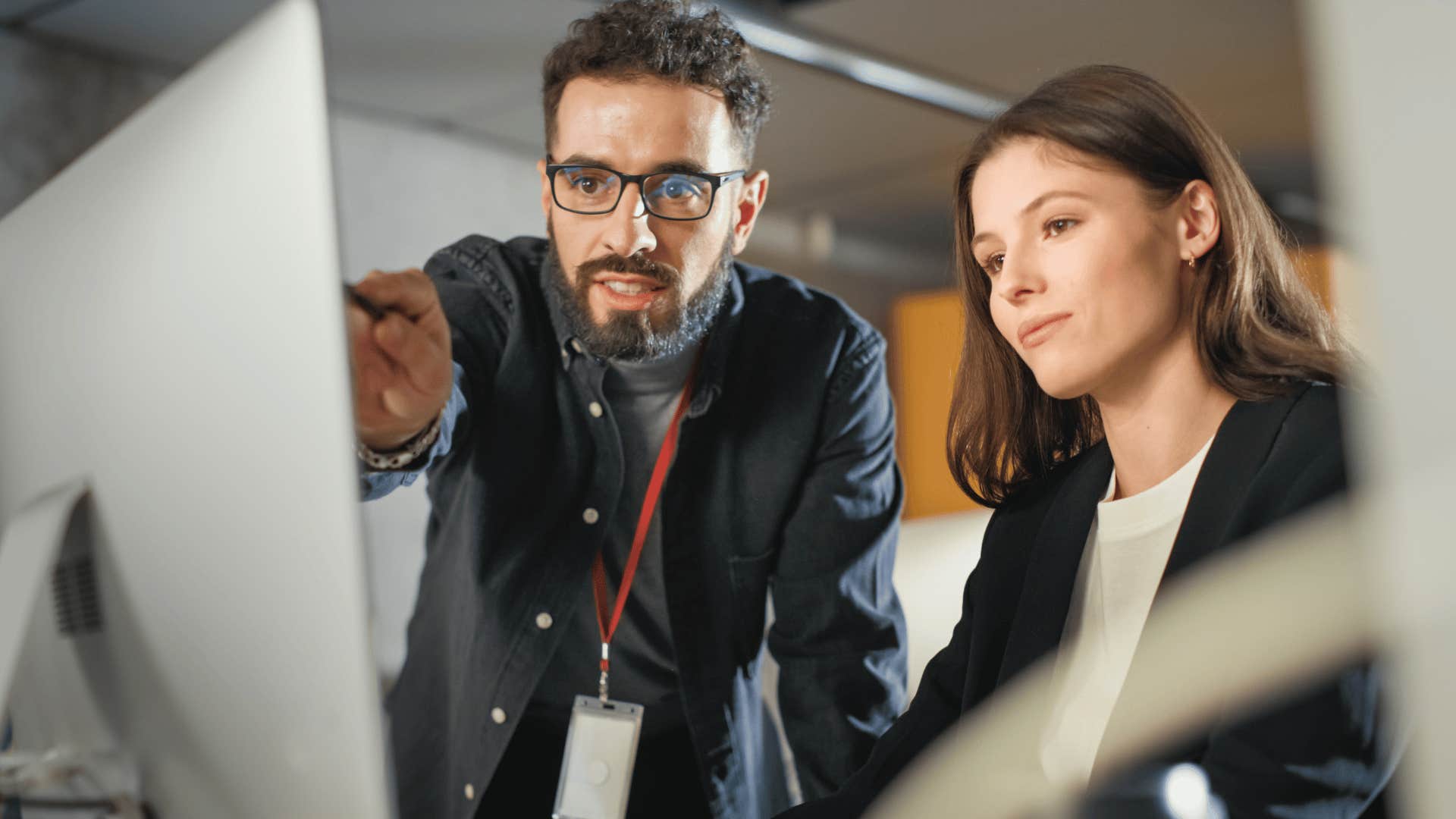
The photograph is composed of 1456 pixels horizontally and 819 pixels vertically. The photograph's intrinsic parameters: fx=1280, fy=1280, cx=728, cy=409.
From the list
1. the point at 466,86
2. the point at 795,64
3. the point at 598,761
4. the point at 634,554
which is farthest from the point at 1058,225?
Result: the point at 466,86

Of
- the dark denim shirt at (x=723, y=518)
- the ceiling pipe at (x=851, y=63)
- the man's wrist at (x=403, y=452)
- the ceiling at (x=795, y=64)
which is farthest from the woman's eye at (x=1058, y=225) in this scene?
the ceiling pipe at (x=851, y=63)

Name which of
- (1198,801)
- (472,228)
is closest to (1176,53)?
(472,228)

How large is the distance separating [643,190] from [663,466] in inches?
10.8

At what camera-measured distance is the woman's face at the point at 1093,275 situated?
90 cm

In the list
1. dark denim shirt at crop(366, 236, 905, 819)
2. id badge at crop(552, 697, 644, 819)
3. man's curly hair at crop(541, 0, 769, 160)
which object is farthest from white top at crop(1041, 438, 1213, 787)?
man's curly hair at crop(541, 0, 769, 160)

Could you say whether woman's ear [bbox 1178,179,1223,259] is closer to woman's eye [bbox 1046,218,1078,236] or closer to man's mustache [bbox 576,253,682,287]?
woman's eye [bbox 1046,218,1078,236]

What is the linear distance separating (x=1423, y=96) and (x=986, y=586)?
613mm

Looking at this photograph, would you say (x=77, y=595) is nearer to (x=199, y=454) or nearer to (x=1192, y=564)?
(x=199, y=454)

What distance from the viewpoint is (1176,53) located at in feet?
8.97

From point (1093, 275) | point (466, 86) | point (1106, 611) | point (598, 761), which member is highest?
point (466, 86)

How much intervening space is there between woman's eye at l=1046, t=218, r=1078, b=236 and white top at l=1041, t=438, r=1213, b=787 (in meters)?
0.18

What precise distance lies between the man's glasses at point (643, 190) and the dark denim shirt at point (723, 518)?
129mm

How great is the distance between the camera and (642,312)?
4.03 ft

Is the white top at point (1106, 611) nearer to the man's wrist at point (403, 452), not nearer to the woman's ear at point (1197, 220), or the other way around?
the woman's ear at point (1197, 220)
